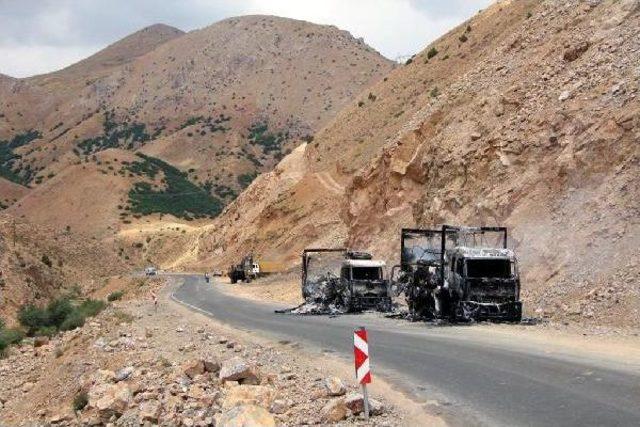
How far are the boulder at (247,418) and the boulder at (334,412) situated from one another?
71 centimetres

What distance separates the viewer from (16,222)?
68250 mm

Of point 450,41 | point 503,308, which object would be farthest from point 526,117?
point 450,41

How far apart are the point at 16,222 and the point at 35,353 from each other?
148 feet

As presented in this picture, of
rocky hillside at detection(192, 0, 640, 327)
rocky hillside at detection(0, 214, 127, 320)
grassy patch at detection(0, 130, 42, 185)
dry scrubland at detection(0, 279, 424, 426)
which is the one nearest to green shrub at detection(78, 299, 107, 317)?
rocky hillside at detection(0, 214, 127, 320)

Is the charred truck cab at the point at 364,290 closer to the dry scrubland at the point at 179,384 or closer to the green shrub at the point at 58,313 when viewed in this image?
the dry scrubland at the point at 179,384

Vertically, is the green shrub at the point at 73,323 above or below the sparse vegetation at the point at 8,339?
above

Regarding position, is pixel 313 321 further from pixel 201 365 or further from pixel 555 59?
pixel 555 59

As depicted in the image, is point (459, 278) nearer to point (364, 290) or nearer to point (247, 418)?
point (364, 290)

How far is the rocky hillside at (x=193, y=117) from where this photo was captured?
133 metres

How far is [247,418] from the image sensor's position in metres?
9.57

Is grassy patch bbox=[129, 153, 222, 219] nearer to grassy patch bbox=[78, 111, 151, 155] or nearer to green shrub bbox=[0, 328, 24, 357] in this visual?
grassy patch bbox=[78, 111, 151, 155]

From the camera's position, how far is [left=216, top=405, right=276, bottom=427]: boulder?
9477mm

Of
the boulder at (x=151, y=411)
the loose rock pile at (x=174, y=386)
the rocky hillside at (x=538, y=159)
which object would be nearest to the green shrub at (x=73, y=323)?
the loose rock pile at (x=174, y=386)

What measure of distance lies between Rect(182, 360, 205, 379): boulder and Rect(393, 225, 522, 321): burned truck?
10035 mm
